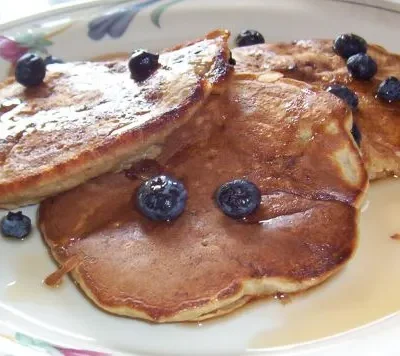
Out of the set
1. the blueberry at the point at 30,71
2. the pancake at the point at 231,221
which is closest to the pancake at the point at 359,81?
the pancake at the point at 231,221

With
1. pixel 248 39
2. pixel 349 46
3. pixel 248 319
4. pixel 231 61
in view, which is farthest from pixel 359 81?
pixel 248 319

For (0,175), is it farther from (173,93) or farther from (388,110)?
(388,110)

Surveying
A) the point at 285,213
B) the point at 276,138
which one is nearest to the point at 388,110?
the point at 276,138

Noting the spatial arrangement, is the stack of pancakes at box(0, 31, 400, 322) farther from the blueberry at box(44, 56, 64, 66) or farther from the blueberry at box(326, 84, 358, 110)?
the blueberry at box(44, 56, 64, 66)

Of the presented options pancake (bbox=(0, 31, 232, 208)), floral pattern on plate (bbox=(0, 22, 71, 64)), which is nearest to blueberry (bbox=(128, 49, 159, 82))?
pancake (bbox=(0, 31, 232, 208))

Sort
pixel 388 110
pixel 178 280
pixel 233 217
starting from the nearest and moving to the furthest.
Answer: pixel 178 280 < pixel 233 217 < pixel 388 110

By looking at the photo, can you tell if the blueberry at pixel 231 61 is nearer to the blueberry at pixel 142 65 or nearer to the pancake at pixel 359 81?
the pancake at pixel 359 81

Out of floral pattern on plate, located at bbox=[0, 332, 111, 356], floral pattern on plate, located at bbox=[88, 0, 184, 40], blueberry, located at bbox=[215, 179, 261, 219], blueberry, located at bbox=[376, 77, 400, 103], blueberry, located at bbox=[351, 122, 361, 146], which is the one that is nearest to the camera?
floral pattern on plate, located at bbox=[0, 332, 111, 356]
